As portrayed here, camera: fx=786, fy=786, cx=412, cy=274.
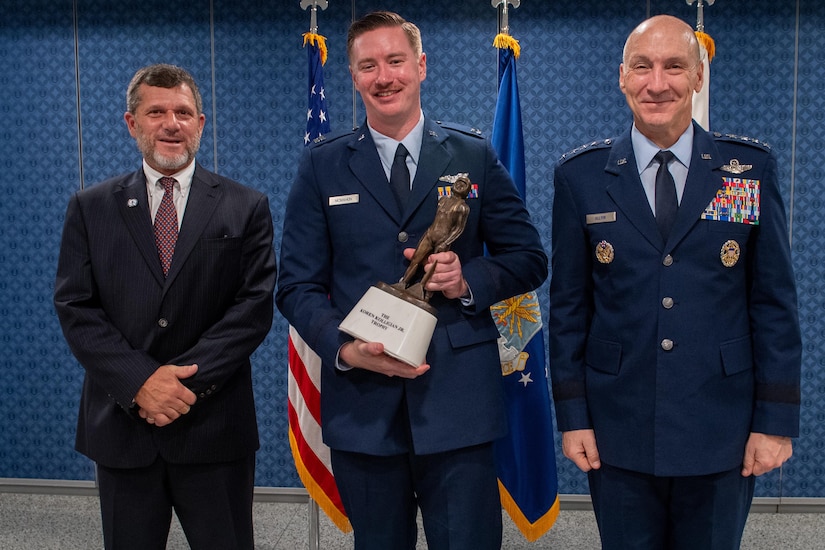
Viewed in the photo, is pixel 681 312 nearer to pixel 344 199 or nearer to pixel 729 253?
pixel 729 253

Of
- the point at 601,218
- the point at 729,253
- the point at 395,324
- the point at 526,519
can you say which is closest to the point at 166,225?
the point at 395,324

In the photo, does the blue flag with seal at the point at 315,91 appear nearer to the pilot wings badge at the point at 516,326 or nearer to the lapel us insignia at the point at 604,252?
the pilot wings badge at the point at 516,326

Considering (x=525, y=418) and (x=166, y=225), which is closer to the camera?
(x=166, y=225)

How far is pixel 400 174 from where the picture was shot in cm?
189

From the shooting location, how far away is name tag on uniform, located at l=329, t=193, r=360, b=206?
6.14 feet

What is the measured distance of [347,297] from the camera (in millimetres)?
1872

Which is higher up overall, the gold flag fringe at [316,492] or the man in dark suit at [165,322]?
the man in dark suit at [165,322]

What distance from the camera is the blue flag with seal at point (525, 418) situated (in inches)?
107

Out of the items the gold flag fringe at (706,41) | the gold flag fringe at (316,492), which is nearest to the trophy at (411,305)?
the gold flag fringe at (316,492)

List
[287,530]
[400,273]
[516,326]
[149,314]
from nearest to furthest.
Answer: [400,273]
[149,314]
[516,326]
[287,530]

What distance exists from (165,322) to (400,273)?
61cm

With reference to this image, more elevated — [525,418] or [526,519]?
[525,418]

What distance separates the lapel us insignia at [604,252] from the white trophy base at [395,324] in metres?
0.39

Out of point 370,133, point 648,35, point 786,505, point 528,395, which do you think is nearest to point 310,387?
point 528,395
